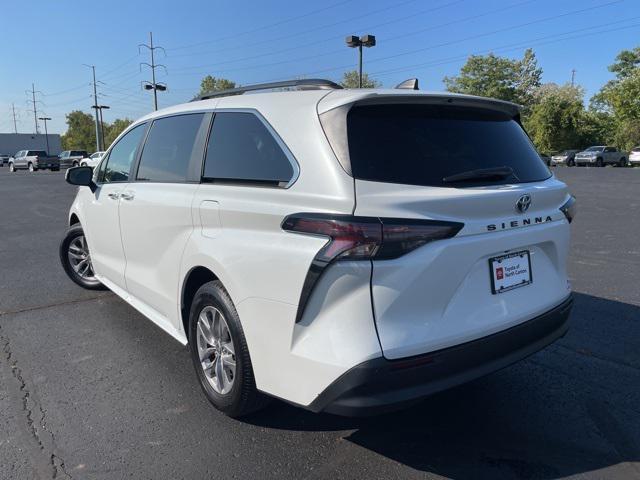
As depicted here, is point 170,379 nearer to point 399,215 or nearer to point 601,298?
point 399,215

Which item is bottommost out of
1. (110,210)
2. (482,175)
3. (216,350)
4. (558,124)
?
(216,350)

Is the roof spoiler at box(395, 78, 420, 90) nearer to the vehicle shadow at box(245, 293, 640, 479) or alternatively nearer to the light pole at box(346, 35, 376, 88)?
the vehicle shadow at box(245, 293, 640, 479)

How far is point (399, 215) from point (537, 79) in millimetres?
81001

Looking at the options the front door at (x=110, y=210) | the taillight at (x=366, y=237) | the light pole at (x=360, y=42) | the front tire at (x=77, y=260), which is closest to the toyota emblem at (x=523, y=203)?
the taillight at (x=366, y=237)

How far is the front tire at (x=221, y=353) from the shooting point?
2.73m

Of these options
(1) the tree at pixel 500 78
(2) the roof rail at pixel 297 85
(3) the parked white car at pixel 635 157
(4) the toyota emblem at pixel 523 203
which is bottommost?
(3) the parked white car at pixel 635 157

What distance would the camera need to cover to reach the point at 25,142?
8894 centimetres

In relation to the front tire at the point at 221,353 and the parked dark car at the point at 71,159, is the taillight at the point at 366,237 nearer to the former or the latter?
the front tire at the point at 221,353

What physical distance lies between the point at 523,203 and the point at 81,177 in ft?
12.8

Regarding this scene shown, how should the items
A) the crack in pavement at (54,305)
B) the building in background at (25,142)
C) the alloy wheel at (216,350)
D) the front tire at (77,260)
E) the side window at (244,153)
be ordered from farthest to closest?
the building in background at (25,142) → the front tire at (77,260) → the crack in pavement at (54,305) → the alloy wheel at (216,350) → the side window at (244,153)

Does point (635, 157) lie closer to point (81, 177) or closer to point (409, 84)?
point (409, 84)

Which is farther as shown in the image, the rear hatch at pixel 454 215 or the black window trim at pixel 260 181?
the black window trim at pixel 260 181

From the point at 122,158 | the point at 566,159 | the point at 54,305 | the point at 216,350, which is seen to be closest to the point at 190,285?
the point at 216,350

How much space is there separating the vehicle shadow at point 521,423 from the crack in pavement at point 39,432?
103 centimetres
